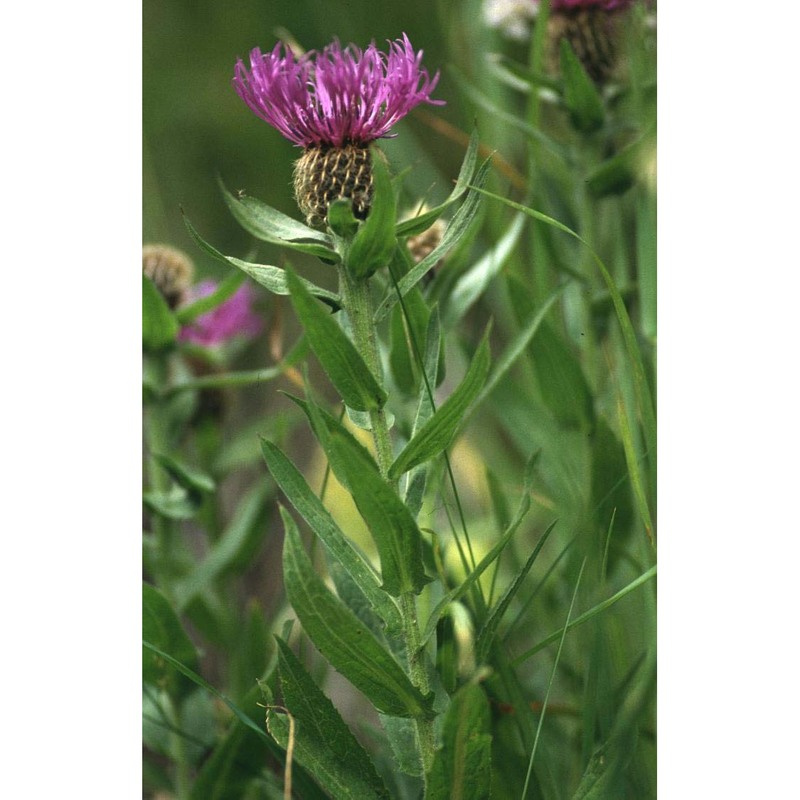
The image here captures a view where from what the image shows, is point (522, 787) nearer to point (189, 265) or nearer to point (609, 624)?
point (609, 624)

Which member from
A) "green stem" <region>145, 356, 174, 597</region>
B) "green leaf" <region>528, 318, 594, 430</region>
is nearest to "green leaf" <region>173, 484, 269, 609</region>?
"green stem" <region>145, 356, 174, 597</region>

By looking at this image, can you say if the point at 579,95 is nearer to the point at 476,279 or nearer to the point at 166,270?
the point at 476,279

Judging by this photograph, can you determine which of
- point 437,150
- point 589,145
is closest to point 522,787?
point 589,145

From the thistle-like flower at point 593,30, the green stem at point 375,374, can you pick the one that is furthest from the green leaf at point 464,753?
the thistle-like flower at point 593,30

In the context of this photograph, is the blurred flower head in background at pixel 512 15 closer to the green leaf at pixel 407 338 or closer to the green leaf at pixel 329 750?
the green leaf at pixel 407 338

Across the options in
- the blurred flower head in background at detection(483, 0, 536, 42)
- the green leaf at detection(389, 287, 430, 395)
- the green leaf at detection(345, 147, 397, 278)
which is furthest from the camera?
the blurred flower head in background at detection(483, 0, 536, 42)

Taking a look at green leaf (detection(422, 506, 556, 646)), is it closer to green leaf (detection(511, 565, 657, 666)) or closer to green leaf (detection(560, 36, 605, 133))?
green leaf (detection(511, 565, 657, 666))
